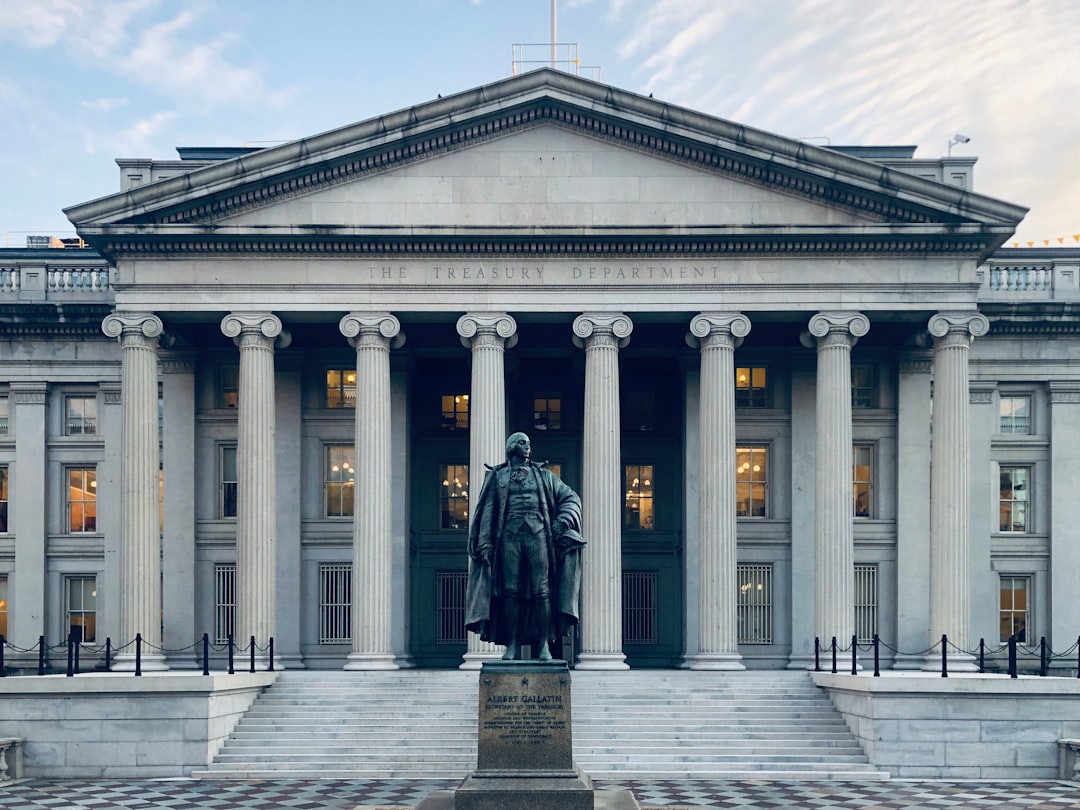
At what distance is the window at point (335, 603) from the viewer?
3841 centimetres

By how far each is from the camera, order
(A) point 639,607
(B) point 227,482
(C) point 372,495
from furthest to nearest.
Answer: (A) point 639,607, (B) point 227,482, (C) point 372,495

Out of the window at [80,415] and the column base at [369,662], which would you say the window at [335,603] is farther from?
the window at [80,415]

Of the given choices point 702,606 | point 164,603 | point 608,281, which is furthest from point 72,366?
point 702,606

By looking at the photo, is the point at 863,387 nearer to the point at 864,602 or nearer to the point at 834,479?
the point at 834,479

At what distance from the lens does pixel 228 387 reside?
129 feet

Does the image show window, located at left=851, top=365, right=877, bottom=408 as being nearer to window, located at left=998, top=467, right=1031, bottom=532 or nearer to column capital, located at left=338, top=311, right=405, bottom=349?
window, located at left=998, top=467, right=1031, bottom=532

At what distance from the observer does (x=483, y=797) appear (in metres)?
16.5

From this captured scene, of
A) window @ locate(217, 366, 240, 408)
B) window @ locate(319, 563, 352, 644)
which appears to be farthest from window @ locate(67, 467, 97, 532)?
window @ locate(319, 563, 352, 644)

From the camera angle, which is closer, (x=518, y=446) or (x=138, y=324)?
(x=518, y=446)

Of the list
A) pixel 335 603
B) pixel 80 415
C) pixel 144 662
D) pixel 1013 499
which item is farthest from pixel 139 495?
pixel 1013 499

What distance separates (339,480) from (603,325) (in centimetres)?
1012

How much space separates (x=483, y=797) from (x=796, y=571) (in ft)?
75.5

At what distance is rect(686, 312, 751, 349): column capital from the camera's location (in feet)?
113

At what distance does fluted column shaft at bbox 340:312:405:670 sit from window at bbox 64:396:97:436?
37.0ft
